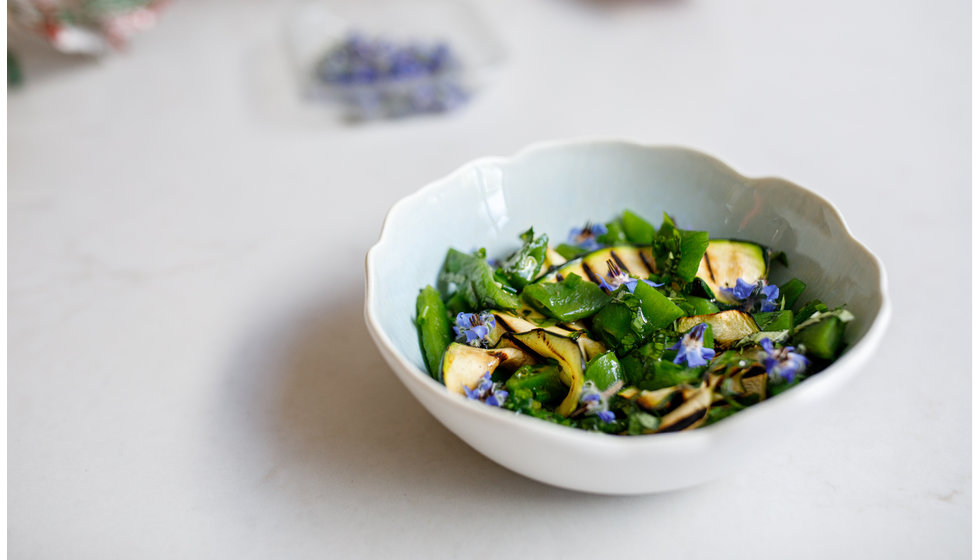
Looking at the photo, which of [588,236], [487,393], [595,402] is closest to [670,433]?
[595,402]

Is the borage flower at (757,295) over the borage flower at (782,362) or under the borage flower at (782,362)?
under

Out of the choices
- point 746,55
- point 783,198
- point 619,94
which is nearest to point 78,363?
point 783,198

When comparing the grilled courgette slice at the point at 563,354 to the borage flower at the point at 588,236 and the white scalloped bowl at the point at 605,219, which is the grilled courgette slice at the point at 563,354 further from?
the borage flower at the point at 588,236

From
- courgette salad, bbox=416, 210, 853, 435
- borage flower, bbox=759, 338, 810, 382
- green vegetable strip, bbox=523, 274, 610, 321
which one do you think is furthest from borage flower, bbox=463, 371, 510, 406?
borage flower, bbox=759, 338, 810, 382

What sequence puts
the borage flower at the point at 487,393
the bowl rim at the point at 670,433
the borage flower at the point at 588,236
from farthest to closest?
the borage flower at the point at 588,236 → the borage flower at the point at 487,393 → the bowl rim at the point at 670,433

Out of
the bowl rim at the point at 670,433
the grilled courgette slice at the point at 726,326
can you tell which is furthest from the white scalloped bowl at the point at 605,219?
the grilled courgette slice at the point at 726,326

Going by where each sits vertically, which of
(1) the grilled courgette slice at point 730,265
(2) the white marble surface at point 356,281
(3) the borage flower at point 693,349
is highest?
(1) the grilled courgette slice at point 730,265
